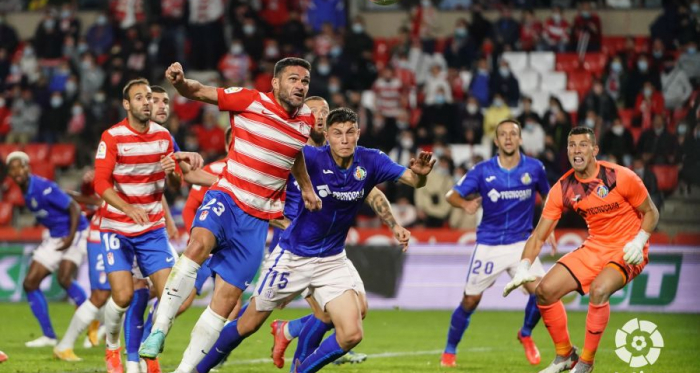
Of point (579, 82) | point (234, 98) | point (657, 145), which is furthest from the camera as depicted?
point (579, 82)

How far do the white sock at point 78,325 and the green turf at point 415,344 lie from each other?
25cm

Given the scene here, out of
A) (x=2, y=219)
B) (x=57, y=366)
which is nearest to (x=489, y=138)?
(x=2, y=219)

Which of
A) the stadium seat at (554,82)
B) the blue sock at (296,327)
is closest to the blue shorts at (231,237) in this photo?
the blue sock at (296,327)

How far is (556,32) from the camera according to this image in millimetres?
23391

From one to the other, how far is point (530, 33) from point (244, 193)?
52.2 ft

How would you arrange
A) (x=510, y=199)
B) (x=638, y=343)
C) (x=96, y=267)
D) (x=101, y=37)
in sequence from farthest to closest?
(x=101, y=37) → (x=638, y=343) → (x=510, y=199) → (x=96, y=267)

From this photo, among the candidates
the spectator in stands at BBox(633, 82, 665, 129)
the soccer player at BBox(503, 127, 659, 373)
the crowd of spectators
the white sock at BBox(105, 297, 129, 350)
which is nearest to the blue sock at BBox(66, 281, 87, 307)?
the white sock at BBox(105, 297, 129, 350)

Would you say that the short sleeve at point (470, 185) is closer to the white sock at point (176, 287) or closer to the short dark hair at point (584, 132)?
the short dark hair at point (584, 132)

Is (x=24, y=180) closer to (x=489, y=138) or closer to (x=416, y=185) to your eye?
(x=416, y=185)

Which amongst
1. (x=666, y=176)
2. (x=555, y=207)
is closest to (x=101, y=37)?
(x=666, y=176)

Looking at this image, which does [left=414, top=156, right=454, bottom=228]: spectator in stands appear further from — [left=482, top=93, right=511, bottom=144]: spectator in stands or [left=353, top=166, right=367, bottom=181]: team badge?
[left=353, top=166, right=367, bottom=181]: team badge

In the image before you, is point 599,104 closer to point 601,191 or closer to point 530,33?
point 530,33

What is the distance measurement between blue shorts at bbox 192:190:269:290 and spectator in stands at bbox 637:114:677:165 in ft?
37.4

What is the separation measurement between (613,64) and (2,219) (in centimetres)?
1267
